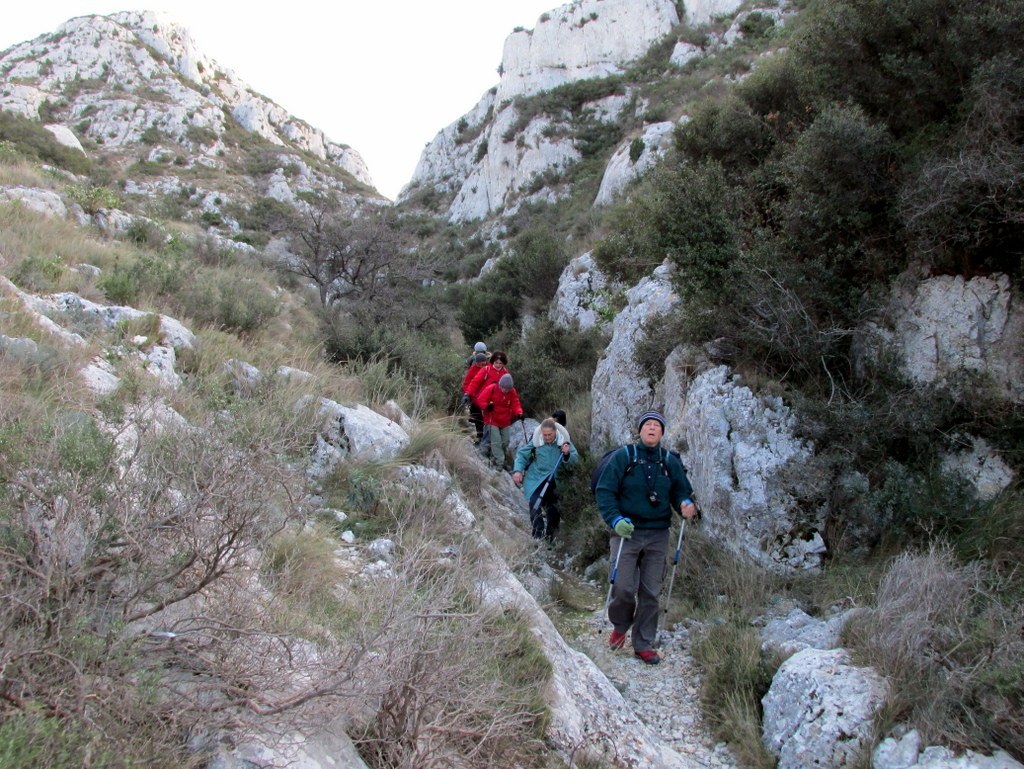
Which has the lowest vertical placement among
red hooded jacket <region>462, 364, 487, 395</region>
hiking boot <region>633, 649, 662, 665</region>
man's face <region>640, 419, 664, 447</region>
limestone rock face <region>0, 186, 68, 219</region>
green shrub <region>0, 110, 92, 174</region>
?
hiking boot <region>633, 649, 662, 665</region>

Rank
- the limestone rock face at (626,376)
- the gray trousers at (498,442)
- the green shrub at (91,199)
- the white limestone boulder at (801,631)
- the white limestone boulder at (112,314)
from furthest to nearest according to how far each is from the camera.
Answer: the green shrub at (91,199), the gray trousers at (498,442), the limestone rock face at (626,376), the white limestone boulder at (112,314), the white limestone boulder at (801,631)

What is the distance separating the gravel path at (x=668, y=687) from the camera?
13.3 feet

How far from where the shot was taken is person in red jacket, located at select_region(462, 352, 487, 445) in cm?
912

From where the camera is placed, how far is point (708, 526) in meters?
6.07

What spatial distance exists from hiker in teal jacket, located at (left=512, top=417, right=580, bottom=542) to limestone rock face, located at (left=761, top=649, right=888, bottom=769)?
11.3ft

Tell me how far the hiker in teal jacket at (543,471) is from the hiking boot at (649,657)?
7.77 ft

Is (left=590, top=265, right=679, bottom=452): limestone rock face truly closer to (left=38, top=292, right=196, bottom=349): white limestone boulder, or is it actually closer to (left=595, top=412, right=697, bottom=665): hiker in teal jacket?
(left=595, top=412, right=697, bottom=665): hiker in teal jacket

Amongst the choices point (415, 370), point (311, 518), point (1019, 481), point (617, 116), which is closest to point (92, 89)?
point (617, 116)

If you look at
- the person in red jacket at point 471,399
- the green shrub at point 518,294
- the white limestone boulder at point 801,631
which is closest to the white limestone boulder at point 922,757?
the white limestone boulder at point 801,631

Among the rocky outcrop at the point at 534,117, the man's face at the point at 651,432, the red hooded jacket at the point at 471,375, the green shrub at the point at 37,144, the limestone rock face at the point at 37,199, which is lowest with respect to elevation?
the red hooded jacket at the point at 471,375

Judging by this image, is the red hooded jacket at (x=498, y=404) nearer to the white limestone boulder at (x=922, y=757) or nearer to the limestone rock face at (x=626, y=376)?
the limestone rock face at (x=626, y=376)

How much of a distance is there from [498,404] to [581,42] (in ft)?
121

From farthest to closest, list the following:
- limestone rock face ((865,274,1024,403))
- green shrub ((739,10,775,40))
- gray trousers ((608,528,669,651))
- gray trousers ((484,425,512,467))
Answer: green shrub ((739,10,775,40)) → gray trousers ((484,425,512,467)) → limestone rock face ((865,274,1024,403)) → gray trousers ((608,528,669,651))

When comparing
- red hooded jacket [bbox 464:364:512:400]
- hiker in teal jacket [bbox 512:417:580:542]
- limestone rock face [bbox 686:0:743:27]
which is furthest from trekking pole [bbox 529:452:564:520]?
limestone rock face [bbox 686:0:743:27]
